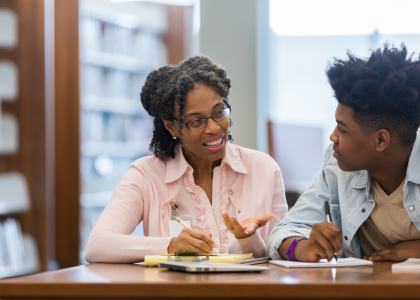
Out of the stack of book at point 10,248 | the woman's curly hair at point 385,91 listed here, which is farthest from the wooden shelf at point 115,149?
the woman's curly hair at point 385,91

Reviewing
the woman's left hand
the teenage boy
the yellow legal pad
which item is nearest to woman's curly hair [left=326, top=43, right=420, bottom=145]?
the teenage boy

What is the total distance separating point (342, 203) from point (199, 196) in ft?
1.89

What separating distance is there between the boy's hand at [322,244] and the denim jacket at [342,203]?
0.13m

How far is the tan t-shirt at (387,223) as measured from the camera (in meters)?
1.29

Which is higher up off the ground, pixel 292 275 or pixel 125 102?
pixel 125 102

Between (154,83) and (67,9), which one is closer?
(154,83)

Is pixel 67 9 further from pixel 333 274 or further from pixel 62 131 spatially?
pixel 333 274

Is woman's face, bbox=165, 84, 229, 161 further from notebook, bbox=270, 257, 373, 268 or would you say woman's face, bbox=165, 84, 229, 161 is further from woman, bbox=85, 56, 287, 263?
notebook, bbox=270, 257, 373, 268

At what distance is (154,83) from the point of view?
1872mm

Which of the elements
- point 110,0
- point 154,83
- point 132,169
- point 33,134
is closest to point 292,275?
point 132,169

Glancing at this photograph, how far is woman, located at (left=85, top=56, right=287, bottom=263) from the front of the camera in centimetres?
169

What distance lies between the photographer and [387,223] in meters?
1.32

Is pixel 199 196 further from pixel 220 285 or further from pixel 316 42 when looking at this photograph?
pixel 316 42

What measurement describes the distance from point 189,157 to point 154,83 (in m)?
0.34
